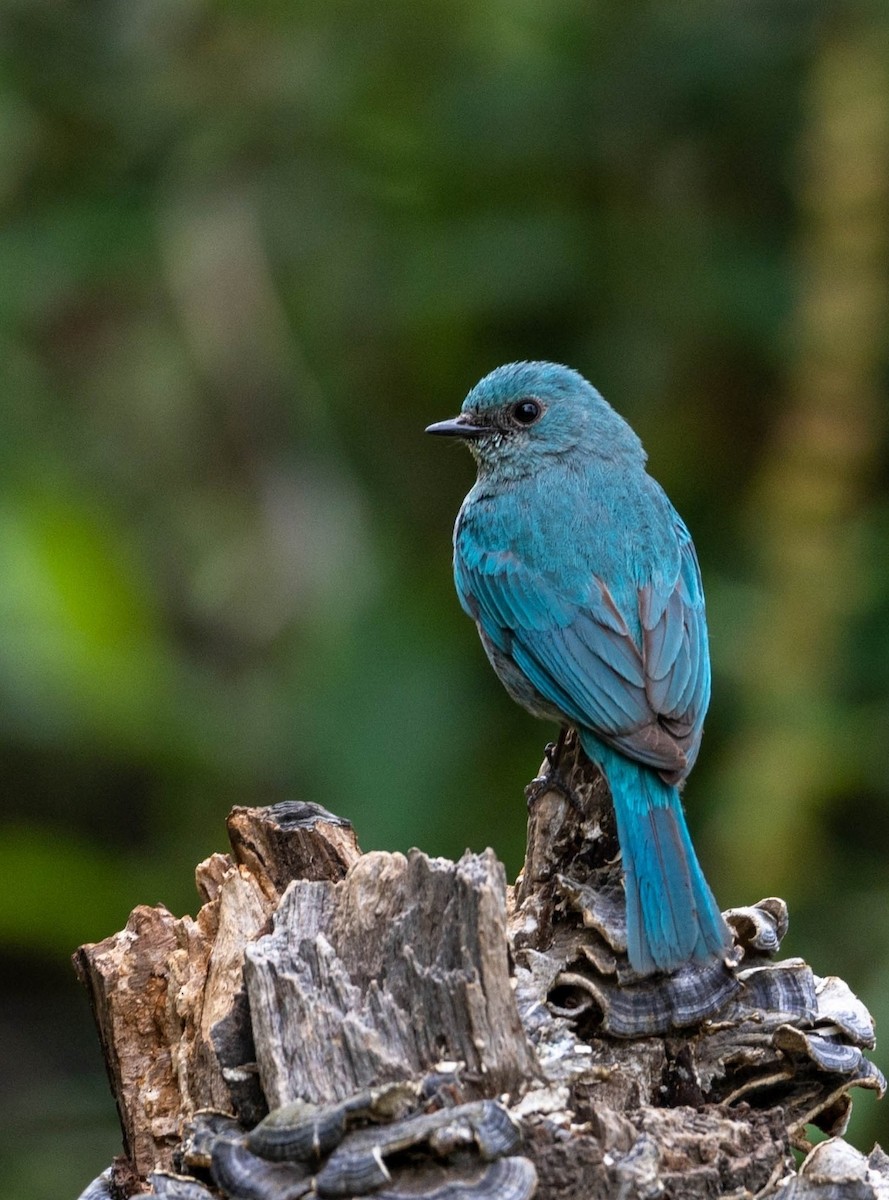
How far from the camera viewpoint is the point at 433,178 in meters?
6.48

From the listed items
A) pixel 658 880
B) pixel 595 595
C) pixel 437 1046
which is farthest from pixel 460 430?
pixel 437 1046

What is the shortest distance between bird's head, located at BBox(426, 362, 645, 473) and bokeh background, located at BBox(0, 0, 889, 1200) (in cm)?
53

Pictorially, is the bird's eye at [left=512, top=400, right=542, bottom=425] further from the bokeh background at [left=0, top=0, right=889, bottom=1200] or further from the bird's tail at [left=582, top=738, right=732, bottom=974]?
the bird's tail at [left=582, top=738, right=732, bottom=974]

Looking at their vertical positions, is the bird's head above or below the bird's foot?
above

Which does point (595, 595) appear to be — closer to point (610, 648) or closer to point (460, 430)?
point (610, 648)

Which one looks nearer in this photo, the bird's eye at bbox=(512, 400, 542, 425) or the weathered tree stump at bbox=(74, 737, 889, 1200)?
the weathered tree stump at bbox=(74, 737, 889, 1200)

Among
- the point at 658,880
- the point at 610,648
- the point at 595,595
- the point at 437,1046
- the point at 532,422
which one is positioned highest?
the point at 532,422

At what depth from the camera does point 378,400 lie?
270 inches

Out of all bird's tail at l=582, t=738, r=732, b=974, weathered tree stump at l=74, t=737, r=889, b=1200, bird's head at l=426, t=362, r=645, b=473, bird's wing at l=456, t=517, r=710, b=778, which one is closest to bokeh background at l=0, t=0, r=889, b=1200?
bird's head at l=426, t=362, r=645, b=473

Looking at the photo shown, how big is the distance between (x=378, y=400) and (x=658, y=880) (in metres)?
3.51

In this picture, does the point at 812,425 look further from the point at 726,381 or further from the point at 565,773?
the point at 565,773

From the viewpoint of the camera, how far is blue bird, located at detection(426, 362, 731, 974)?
4.17 metres

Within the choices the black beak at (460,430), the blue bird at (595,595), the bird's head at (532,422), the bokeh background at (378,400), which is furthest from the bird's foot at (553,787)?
the black beak at (460,430)

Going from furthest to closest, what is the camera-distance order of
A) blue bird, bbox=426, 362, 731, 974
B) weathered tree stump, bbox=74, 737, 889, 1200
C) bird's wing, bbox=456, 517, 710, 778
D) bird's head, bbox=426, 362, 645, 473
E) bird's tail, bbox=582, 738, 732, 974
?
bird's head, bbox=426, 362, 645, 473 → bird's wing, bbox=456, 517, 710, 778 → blue bird, bbox=426, 362, 731, 974 → bird's tail, bbox=582, 738, 732, 974 → weathered tree stump, bbox=74, 737, 889, 1200
